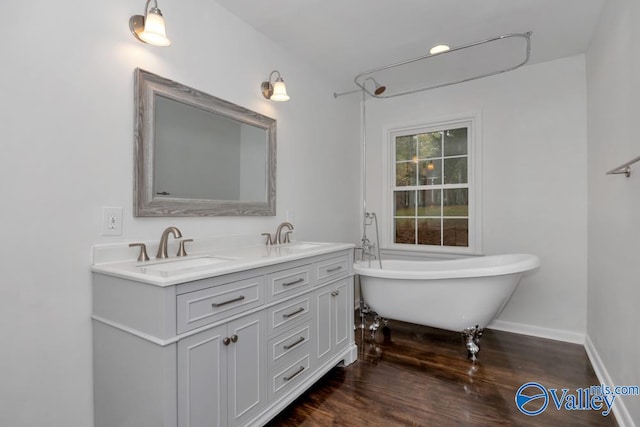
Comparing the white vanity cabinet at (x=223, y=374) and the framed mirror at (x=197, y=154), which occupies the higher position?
the framed mirror at (x=197, y=154)

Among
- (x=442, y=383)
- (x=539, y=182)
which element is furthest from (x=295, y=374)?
(x=539, y=182)

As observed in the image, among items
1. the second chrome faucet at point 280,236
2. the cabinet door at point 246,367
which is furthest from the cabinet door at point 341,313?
the cabinet door at point 246,367

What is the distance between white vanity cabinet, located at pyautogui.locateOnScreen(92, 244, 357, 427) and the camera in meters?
1.18

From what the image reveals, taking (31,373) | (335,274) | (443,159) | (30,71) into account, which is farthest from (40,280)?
(443,159)

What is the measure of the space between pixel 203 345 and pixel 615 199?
2404 mm

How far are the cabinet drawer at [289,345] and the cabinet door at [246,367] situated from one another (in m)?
0.07

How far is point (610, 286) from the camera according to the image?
1.98m

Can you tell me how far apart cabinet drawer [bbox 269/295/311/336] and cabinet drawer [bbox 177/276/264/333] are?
14 centimetres

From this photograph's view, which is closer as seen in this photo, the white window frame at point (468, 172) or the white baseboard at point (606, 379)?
the white baseboard at point (606, 379)

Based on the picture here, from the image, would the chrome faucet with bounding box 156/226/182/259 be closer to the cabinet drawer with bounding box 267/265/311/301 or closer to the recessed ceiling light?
the cabinet drawer with bounding box 267/265/311/301

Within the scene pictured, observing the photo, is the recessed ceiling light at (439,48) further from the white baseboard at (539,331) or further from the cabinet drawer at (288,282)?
the white baseboard at (539,331)

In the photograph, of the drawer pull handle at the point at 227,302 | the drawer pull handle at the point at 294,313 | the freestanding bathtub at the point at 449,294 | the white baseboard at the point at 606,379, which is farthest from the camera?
the freestanding bathtub at the point at 449,294

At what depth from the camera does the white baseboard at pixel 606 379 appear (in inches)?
63.2

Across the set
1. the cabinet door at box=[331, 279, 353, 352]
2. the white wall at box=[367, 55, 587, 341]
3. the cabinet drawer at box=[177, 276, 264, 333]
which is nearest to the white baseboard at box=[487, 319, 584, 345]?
the white wall at box=[367, 55, 587, 341]
